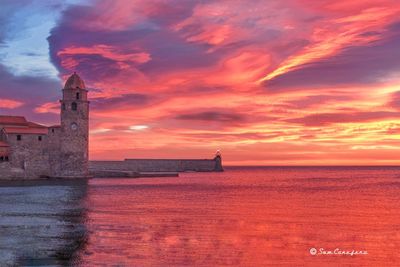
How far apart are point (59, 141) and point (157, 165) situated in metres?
66.5

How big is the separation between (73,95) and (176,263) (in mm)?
60099

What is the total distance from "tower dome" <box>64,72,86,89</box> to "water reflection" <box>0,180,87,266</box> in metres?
35.1

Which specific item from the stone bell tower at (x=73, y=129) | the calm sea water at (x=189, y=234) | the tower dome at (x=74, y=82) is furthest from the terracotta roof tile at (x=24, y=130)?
the calm sea water at (x=189, y=234)

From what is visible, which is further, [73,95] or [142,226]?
[73,95]

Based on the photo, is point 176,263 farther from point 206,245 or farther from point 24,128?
point 24,128

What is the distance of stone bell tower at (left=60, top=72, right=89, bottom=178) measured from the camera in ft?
242

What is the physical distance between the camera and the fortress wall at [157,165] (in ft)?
415

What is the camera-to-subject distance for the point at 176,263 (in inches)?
704

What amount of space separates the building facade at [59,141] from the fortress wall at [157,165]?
43649 millimetres

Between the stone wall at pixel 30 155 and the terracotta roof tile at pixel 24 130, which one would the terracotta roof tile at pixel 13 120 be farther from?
the stone wall at pixel 30 155

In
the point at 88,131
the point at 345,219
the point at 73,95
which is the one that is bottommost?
the point at 345,219

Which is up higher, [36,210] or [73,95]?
[73,95]

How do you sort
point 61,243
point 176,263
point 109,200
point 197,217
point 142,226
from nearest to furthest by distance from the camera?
point 176,263 < point 61,243 < point 142,226 < point 197,217 < point 109,200

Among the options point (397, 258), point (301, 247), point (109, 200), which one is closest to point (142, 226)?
point (301, 247)
